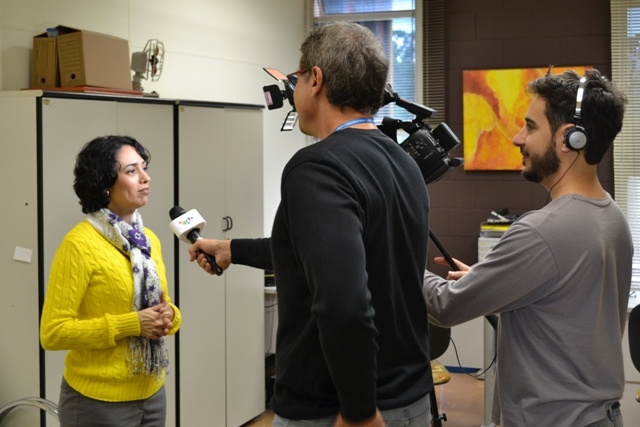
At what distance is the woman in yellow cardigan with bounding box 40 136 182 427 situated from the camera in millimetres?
2637

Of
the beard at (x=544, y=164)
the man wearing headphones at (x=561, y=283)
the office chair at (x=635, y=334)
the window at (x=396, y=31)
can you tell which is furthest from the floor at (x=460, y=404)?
the beard at (x=544, y=164)

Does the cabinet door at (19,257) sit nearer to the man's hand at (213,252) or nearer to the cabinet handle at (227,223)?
the cabinet handle at (227,223)

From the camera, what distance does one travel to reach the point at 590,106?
1.85 meters

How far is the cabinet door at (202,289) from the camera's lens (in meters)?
4.26

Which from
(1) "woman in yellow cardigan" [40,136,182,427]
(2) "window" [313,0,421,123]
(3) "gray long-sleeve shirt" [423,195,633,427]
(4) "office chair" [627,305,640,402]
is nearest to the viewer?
(3) "gray long-sleeve shirt" [423,195,633,427]

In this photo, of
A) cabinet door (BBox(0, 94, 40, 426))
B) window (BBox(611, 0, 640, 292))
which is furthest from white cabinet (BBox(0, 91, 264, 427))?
window (BBox(611, 0, 640, 292))

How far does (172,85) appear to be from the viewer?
479cm

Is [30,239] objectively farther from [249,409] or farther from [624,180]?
[624,180]

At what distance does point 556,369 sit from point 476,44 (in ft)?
14.7

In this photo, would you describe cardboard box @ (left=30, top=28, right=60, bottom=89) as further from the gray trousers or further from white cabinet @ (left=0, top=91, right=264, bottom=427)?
the gray trousers

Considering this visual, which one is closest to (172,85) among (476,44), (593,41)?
(476,44)

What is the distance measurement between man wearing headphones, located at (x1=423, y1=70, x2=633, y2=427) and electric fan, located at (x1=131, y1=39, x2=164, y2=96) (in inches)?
103

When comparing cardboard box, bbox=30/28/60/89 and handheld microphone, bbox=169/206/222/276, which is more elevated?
cardboard box, bbox=30/28/60/89

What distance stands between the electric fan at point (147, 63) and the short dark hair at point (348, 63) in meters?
2.59
